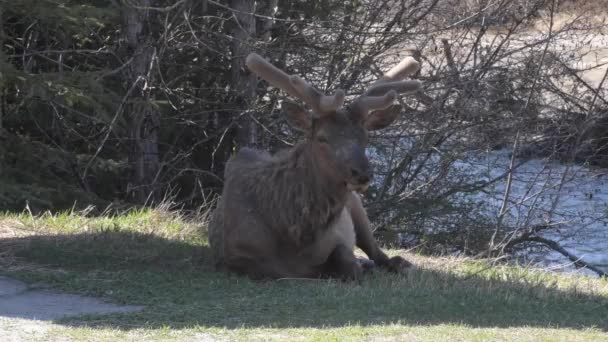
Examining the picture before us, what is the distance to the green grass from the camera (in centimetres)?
739

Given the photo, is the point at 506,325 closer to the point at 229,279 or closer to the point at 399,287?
the point at 399,287

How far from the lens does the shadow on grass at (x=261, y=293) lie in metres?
7.92

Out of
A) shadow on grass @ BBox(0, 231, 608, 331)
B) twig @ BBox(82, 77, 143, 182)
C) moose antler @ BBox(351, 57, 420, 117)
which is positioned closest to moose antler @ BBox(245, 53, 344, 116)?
moose antler @ BBox(351, 57, 420, 117)

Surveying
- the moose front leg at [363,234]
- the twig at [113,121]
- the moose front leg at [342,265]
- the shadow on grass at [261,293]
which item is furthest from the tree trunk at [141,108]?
the moose front leg at [342,265]

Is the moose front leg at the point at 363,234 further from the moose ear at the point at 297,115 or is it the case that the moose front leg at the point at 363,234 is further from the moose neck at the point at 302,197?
the moose ear at the point at 297,115

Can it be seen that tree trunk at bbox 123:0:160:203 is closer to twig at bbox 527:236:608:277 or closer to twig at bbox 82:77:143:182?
twig at bbox 82:77:143:182

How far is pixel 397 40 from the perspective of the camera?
15.8 m

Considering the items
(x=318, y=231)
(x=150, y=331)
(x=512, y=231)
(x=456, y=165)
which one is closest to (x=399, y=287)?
(x=318, y=231)

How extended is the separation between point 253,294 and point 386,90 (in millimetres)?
2543

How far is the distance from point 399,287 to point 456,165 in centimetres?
758

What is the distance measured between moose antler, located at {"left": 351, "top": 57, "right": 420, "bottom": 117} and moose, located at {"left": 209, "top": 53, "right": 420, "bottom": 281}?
0.01 m

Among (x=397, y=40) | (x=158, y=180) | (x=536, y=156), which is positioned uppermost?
(x=397, y=40)

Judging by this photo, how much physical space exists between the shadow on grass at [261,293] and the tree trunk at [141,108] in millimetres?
4879

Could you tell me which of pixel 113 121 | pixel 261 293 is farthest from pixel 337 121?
pixel 113 121
